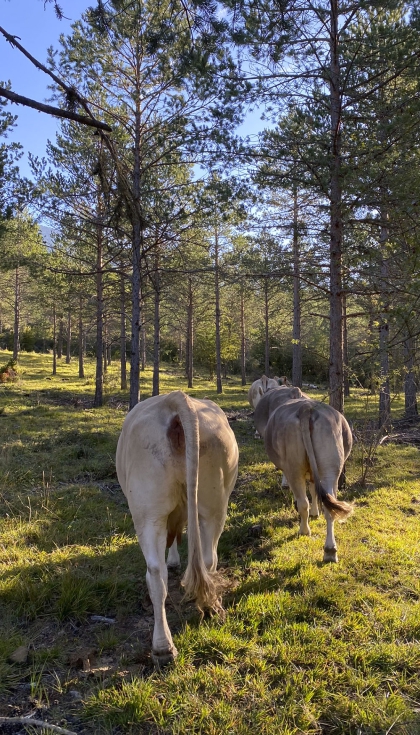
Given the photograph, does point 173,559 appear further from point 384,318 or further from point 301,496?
point 384,318

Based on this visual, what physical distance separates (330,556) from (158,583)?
2235mm

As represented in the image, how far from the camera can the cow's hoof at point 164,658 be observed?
2699 mm

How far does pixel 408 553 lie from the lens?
445cm

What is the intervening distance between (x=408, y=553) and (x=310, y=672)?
7.69ft

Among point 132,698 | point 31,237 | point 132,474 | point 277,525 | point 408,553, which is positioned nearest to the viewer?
point 132,698

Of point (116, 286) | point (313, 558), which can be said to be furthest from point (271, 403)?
point (116, 286)

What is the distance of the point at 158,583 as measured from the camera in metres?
2.80

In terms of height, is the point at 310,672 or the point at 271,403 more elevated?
the point at 271,403

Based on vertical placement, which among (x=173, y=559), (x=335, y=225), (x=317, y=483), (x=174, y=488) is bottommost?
(x=173, y=559)

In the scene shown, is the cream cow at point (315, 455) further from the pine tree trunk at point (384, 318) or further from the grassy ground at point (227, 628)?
the pine tree trunk at point (384, 318)

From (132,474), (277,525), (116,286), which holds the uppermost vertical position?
(116,286)

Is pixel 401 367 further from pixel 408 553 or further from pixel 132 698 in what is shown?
pixel 132 698

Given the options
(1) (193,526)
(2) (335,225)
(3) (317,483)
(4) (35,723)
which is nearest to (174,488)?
(1) (193,526)

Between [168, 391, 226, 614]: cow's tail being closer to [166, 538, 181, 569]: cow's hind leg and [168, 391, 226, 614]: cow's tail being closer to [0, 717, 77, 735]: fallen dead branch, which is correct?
[0, 717, 77, 735]: fallen dead branch
